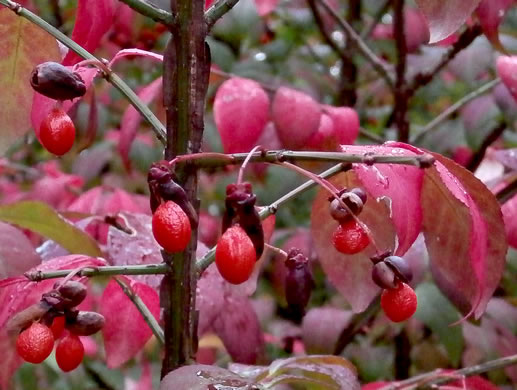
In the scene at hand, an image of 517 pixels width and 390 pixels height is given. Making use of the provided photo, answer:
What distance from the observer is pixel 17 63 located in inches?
29.6

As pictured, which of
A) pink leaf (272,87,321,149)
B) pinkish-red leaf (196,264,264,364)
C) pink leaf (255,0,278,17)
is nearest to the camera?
pinkish-red leaf (196,264,264,364)

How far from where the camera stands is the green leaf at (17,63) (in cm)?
74

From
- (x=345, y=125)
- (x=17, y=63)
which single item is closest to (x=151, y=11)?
(x=17, y=63)

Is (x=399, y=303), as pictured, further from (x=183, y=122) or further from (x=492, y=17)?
(x=492, y=17)

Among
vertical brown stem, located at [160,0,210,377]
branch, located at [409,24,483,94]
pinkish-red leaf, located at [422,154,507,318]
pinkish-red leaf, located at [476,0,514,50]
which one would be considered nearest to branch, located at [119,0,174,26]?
vertical brown stem, located at [160,0,210,377]

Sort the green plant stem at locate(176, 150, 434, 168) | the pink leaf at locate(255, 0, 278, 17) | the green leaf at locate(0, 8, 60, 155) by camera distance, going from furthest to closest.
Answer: the pink leaf at locate(255, 0, 278, 17) < the green leaf at locate(0, 8, 60, 155) < the green plant stem at locate(176, 150, 434, 168)

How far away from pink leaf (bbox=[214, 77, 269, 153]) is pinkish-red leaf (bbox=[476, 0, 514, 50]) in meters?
0.34

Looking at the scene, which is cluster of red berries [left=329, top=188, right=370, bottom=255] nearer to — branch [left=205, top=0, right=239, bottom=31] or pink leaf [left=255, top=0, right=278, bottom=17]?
branch [left=205, top=0, right=239, bottom=31]

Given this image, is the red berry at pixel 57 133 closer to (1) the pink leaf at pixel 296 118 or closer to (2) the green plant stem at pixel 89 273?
(2) the green plant stem at pixel 89 273

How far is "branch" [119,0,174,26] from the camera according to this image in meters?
0.63

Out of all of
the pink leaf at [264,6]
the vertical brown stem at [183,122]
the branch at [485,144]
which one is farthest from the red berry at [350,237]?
the pink leaf at [264,6]

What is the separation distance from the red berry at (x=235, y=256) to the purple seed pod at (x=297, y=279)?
0.12 metres

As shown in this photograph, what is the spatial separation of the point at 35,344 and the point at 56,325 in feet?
0.25

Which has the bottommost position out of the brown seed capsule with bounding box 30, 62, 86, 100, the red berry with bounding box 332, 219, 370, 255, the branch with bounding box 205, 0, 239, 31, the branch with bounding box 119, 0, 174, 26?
the red berry with bounding box 332, 219, 370, 255
